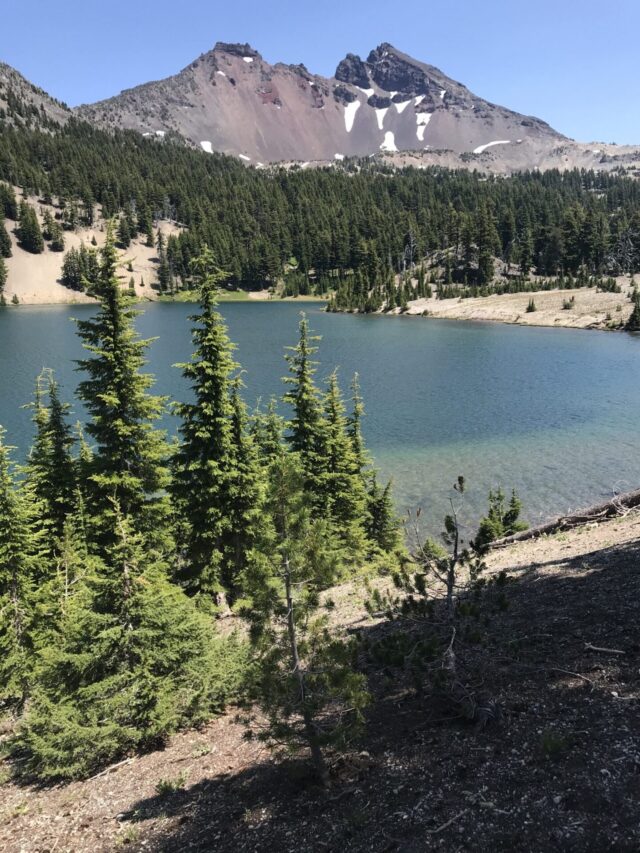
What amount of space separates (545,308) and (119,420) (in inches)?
4535

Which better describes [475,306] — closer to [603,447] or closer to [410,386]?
[410,386]

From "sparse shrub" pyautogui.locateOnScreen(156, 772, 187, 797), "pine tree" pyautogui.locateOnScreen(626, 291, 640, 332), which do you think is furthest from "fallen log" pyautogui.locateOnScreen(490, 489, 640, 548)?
"pine tree" pyautogui.locateOnScreen(626, 291, 640, 332)

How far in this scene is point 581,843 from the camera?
226 inches

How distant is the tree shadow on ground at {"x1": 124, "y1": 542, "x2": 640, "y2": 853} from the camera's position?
6285 mm

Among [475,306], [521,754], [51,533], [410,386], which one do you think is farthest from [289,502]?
[475,306]

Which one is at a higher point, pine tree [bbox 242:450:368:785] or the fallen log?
pine tree [bbox 242:450:368:785]

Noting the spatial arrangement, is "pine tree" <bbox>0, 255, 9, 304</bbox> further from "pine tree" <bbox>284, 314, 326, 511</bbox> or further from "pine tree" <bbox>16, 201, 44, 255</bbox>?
"pine tree" <bbox>284, 314, 326, 511</bbox>

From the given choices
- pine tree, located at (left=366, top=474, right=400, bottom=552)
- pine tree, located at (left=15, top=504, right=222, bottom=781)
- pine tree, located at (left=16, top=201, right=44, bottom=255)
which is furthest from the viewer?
pine tree, located at (left=16, top=201, right=44, bottom=255)

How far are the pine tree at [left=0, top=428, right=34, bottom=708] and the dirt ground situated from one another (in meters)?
108

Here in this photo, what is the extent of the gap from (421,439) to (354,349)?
44.1 meters

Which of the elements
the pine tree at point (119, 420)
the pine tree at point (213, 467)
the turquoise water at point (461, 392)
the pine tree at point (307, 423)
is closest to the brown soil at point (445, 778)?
the pine tree at point (119, 420)

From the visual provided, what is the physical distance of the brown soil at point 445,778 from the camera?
6410mm

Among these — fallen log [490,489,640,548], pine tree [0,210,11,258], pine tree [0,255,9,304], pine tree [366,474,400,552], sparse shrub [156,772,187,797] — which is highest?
pine tree [0,210,11,258]

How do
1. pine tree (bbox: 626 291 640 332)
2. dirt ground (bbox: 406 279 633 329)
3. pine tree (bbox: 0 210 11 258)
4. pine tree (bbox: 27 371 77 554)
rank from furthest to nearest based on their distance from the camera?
pine tree (bbox: 0 210 11 258), dirt ground (bbox: 406 279 633 329), pine tree (bbox: 626 291 640 332), pine tree (bbox: 27 371 77 554)
